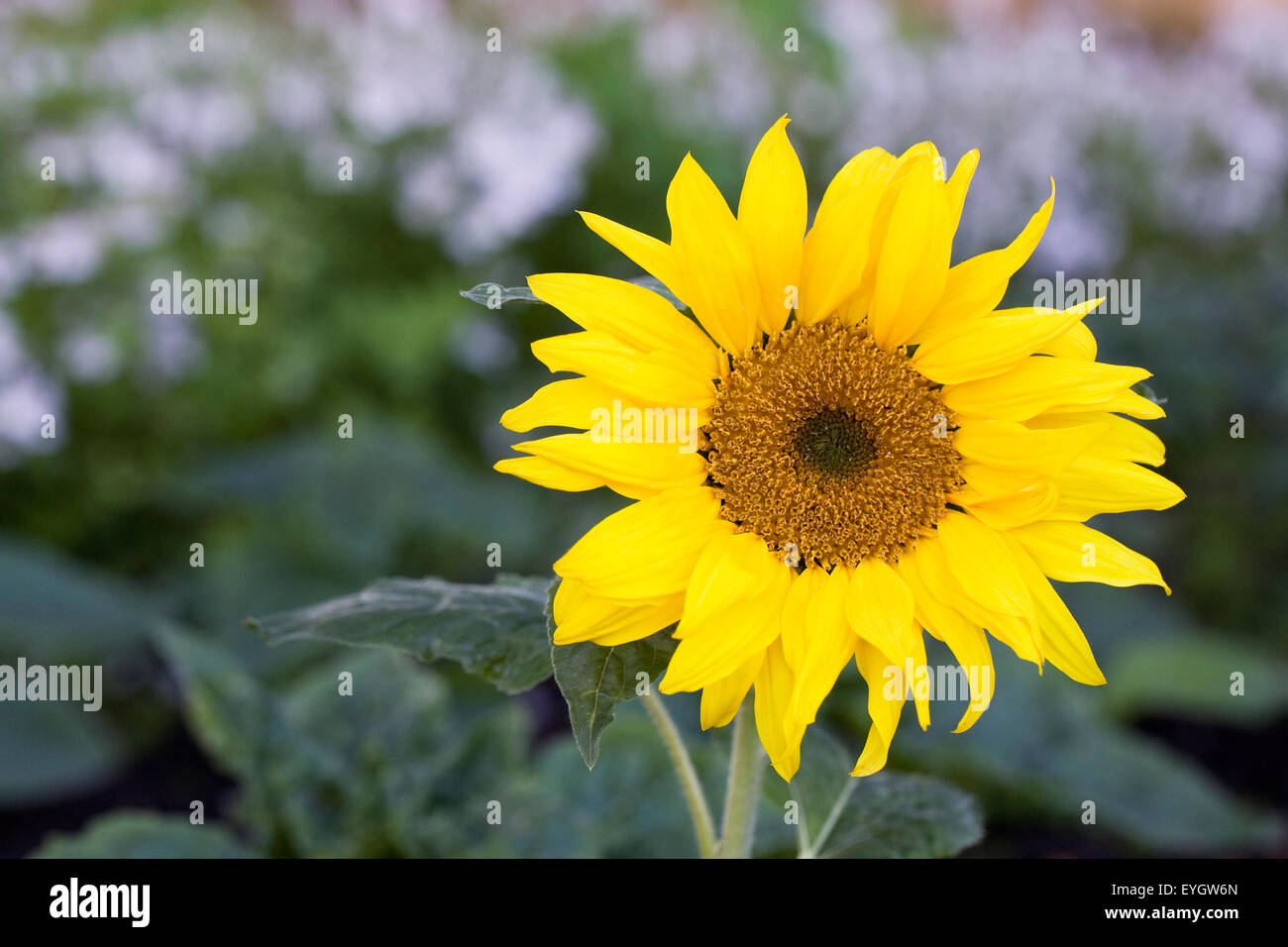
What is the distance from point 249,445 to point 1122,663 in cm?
256

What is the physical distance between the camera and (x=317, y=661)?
3031mm

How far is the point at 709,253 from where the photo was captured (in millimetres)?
1154

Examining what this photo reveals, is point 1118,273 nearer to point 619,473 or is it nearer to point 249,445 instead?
point 249,445

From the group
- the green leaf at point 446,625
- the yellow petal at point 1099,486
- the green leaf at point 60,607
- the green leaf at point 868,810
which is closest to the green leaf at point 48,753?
the green leaf at point 60,607

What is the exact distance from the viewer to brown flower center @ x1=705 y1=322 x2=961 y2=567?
1226 mm

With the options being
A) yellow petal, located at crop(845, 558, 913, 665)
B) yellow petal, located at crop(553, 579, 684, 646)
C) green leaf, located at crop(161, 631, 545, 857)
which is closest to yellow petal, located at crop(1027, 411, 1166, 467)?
yellow petal, located at crop(845, 558, 913, 665)

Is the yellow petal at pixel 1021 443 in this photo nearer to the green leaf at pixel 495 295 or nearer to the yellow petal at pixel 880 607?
the yellow petal at pixel 880 607

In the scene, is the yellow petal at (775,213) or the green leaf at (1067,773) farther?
the green leaf at (1067,773)

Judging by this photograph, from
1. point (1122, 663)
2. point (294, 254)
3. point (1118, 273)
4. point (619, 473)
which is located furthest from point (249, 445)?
point (1118, 273)

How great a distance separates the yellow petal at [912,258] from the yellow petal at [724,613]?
0.27m

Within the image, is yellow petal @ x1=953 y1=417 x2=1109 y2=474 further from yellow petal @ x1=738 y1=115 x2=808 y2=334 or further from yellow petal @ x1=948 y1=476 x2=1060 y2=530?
yellow petal @ x1=738 y1=115 x2=808 y2=334

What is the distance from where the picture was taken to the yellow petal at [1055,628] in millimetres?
1153

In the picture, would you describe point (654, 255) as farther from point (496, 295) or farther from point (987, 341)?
point (987, 341)

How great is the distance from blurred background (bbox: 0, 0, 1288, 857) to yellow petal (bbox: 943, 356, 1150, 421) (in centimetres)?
84
